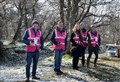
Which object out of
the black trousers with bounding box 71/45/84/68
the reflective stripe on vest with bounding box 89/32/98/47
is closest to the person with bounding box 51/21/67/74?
the black trousers with bounding box 71/45/84/68

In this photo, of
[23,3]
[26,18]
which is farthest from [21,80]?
[26,18]

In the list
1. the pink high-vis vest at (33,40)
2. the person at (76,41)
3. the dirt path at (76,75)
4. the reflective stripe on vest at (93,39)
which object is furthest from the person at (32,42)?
the reflective stripe on vest at (93,39)

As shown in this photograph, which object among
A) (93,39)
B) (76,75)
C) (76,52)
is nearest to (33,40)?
(76,75)

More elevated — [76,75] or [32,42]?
[32,42]

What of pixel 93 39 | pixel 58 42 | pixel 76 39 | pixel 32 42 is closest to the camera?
pixel 32 42

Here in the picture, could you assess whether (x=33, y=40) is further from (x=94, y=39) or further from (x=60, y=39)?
(x=94, y=39)

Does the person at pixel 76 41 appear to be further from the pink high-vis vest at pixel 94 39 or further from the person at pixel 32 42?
the person at pixel 32 42

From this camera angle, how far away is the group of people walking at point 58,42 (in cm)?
1073

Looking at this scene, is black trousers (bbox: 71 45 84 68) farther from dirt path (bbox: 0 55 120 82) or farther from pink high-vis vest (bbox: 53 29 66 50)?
pink high-vis vest (bbox: 53 29 66 50)

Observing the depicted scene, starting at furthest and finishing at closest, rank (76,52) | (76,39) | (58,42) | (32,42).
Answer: (76,52)
(76,39)
(58,42)
(32,42)

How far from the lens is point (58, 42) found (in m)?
11.9

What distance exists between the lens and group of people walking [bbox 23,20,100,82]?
35.2 feet

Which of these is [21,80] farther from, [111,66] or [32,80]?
[111,66]

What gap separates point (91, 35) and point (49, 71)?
237 cm
